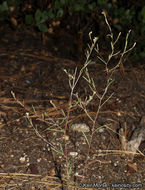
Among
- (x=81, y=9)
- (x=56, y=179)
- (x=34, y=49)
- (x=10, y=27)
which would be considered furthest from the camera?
(x=10, y=27)

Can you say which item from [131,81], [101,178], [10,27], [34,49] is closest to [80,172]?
[101,178]

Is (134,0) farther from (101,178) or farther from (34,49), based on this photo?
(101,178)

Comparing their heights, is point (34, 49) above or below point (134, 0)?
below

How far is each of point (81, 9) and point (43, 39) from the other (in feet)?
1.43

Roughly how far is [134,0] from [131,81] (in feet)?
2.79

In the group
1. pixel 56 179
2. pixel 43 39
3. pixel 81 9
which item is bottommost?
pixel 56 179

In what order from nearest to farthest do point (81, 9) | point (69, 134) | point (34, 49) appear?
point (69, 134) → point (81, 9) → point (34, 49)

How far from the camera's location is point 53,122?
1.85 m

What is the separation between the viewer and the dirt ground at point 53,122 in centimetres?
151

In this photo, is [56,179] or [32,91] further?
[32,91]

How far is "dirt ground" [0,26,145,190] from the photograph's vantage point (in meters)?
1.51

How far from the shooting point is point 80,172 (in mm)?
1541

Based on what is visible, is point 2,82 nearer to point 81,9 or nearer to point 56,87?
point 56,87

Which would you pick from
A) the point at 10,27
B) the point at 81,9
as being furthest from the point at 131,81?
the point at 10,27
